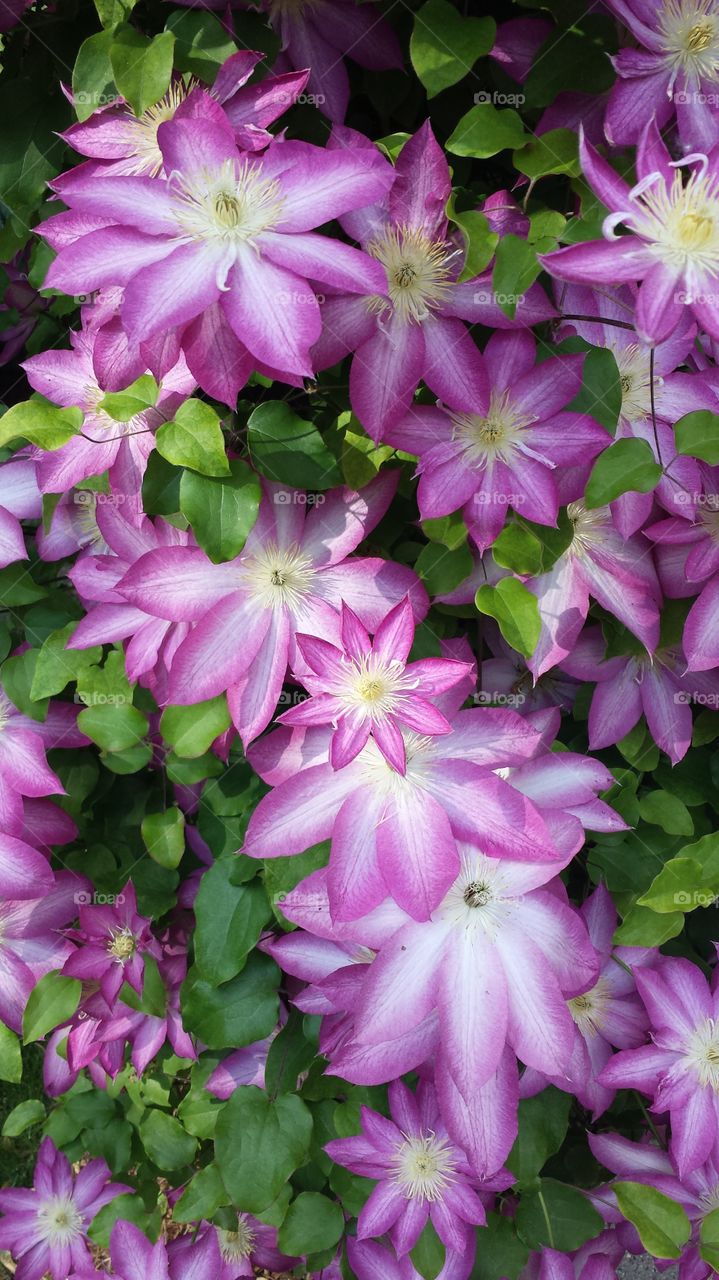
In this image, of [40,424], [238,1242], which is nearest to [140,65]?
[40,424]

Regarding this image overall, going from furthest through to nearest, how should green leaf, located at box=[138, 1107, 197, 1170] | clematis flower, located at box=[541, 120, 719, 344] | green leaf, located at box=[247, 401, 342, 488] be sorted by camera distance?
green leaf, located at box=[138, 1107, 197, 1170], green leaf, located at box=[247, 401, 342, 488], clematis flower, located at box=[541, 120, 719, 344]

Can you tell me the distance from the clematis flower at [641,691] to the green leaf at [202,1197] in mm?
720

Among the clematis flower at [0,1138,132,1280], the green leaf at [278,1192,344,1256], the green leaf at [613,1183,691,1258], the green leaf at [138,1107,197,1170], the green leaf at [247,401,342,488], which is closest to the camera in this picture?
the green leaf at [247,401,342,488]

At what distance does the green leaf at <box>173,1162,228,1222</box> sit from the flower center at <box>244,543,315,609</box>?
0.76 metres

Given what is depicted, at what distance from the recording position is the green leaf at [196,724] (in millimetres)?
848

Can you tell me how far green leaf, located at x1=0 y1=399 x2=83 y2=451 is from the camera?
80cm

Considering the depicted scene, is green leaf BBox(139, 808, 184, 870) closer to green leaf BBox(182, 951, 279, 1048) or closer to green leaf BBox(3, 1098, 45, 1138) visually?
green leaf BBox(182, 951, 279, 1048)

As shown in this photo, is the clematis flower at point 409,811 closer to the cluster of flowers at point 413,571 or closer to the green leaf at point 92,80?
the cluster of flowers at point 413,571

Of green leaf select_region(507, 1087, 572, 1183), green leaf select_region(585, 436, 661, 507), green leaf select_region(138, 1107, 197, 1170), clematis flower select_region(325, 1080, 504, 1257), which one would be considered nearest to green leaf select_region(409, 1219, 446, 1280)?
clematis flower select_region(325, 1080, 504, 1257)

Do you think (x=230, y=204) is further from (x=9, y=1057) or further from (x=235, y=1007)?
(x=9, y=1057)

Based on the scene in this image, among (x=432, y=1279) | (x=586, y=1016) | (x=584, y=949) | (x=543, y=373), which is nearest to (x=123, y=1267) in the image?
(x=432, y=1279)

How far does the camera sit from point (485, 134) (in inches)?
28.0

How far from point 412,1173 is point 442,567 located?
64cm

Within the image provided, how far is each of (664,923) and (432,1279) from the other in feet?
1.48
